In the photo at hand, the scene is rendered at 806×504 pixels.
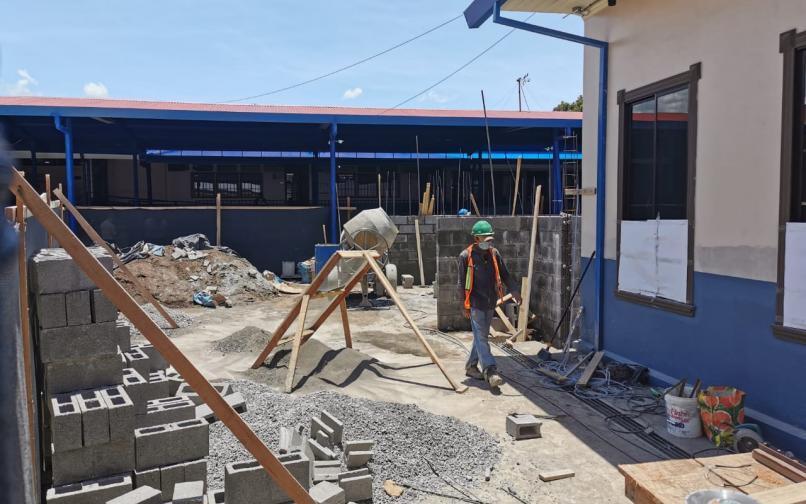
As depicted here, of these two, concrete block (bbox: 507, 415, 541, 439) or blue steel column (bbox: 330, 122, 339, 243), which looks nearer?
concrete block (bbox: 507, 415, 541, 439)

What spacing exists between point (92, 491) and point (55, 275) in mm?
1528

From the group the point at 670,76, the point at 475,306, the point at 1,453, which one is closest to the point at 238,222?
the point at 475,306

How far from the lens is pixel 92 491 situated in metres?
3.81

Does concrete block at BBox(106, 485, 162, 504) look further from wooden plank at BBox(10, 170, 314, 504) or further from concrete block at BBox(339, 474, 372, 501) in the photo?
concrete block at BBox(339, 474, 372, 501)

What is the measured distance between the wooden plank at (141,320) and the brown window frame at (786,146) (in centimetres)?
449

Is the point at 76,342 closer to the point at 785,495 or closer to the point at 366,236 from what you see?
the point at 785,495

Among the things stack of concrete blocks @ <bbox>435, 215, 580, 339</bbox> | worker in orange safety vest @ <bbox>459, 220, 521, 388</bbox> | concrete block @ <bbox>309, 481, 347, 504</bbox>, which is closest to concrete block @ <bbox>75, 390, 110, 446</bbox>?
concrete block @ <bbox>309, 481, 347, 504</bbox>

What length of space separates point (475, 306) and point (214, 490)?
430cm

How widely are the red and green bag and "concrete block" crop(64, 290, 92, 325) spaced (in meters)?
5.50

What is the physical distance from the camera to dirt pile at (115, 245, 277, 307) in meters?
15.1

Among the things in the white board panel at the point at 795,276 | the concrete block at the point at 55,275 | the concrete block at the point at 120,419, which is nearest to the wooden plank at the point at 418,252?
the white board panel at the point at 795,276

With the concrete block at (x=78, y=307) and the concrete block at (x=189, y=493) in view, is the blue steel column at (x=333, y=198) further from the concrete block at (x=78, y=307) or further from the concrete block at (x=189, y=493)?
the concrete block at (x=189, y=493)

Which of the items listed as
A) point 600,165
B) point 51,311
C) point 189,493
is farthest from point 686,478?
point 600,165

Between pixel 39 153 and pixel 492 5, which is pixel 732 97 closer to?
pixel 492 5
